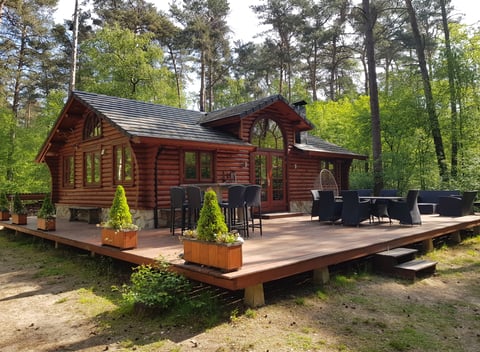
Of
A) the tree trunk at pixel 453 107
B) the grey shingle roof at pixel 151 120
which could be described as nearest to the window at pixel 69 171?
the grey shingle roof at pixel 151 120

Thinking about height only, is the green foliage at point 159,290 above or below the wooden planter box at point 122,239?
below

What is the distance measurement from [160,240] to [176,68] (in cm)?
1992

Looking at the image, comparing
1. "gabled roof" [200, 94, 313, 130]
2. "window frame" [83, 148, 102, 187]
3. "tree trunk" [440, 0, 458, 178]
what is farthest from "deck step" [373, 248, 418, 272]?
"tree trunk" [440, 0, 458, 178]

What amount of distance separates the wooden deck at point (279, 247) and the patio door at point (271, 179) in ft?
8.79

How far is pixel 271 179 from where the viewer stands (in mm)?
10992

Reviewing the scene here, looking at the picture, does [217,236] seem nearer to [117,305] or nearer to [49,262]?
[117,305]

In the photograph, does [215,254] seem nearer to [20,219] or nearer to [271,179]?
[271,179]

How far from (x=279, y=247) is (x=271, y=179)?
5869 mm

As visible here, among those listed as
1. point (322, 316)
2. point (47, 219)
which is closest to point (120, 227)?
point (322, 316)

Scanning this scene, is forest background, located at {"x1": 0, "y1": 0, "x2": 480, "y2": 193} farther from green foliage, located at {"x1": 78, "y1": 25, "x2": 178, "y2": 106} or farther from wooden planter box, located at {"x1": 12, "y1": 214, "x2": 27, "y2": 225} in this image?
wooden planter box, located at {"x1": 12, "y1": 214, "x2": 27, "y2": 225}

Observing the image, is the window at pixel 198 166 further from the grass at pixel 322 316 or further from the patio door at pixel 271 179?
the grass at pixel 322 316

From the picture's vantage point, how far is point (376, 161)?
1340 centimetres

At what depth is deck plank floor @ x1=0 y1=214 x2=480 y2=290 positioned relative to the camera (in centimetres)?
381

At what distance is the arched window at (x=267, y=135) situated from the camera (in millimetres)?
10750
